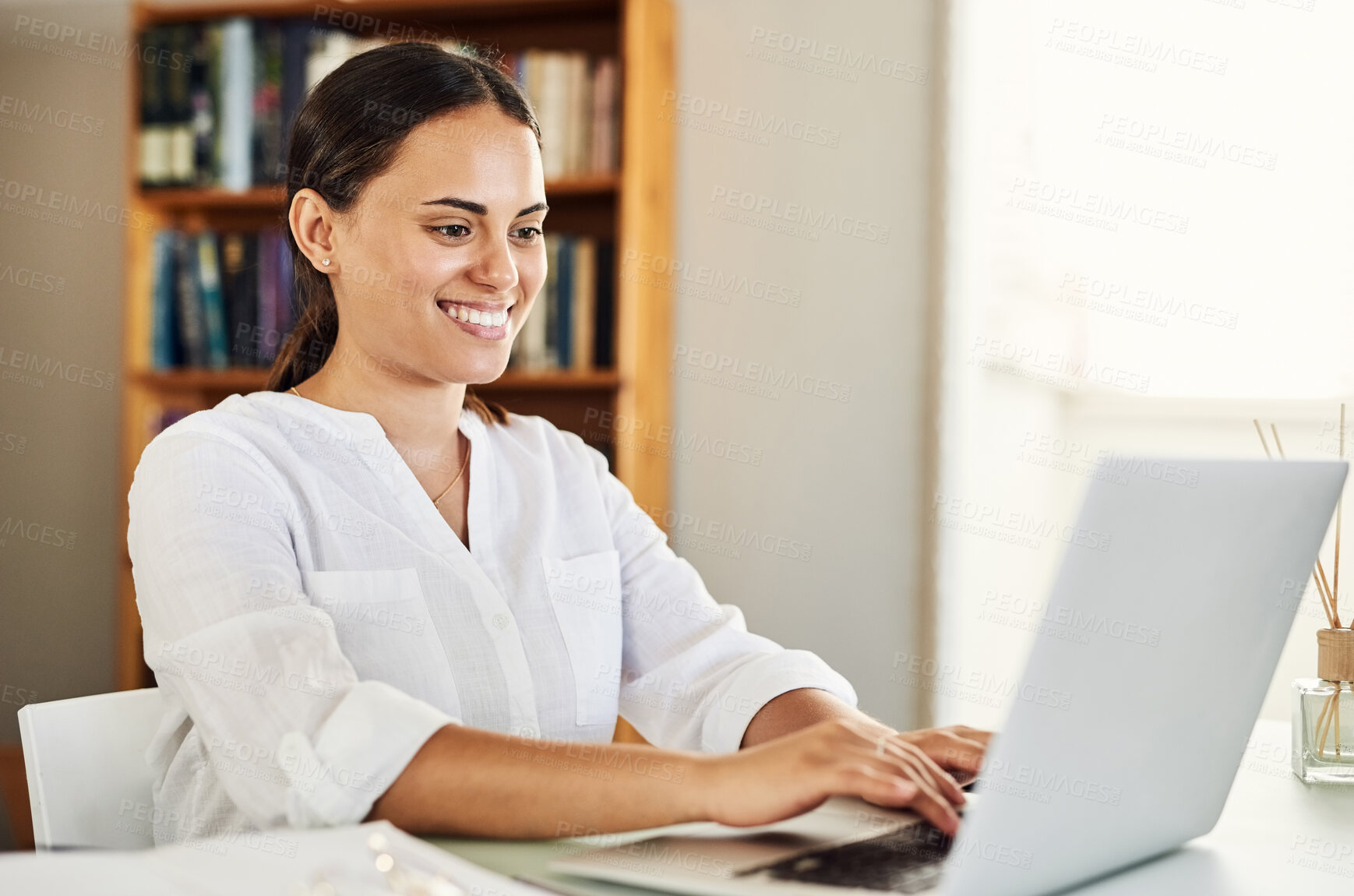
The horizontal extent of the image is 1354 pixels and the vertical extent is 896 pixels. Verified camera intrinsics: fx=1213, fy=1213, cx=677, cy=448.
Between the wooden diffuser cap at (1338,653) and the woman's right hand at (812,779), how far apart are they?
488 millimetres

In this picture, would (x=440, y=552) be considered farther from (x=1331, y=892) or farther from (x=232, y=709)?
(x=1331, y=892)

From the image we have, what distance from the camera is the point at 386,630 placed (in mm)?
1189

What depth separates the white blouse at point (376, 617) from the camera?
883mm

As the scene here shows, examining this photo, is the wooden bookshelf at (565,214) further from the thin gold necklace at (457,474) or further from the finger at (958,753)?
the finger at (958,753)

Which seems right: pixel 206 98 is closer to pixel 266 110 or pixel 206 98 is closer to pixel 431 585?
pixel 266 110

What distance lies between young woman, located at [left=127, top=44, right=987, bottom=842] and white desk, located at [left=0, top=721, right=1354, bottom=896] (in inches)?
2.8

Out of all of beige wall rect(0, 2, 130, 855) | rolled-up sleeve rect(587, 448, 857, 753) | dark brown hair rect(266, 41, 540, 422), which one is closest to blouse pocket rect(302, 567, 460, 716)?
rolled-up sleeve rect(587, 448, 857, 753)

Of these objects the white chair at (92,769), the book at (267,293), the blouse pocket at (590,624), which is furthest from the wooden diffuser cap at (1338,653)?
the book at (267,293)

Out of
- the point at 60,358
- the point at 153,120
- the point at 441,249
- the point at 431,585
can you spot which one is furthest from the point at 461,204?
the point at 60,358

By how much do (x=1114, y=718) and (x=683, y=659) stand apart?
0.72 metres

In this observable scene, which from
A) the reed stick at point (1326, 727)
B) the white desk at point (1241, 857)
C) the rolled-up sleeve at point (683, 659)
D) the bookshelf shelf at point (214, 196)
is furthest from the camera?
the bookshelf shelf at point (214, 196)

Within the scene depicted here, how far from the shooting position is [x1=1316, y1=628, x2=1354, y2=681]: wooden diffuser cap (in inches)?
42.5

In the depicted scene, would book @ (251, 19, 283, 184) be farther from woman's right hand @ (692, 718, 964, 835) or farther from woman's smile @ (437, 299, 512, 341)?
woman's right hand @ (692, 718, 964, 835)

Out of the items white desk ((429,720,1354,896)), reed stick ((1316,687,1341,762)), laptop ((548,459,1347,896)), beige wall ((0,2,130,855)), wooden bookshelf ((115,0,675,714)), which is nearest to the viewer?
laptop ((548,459,1347,896))
